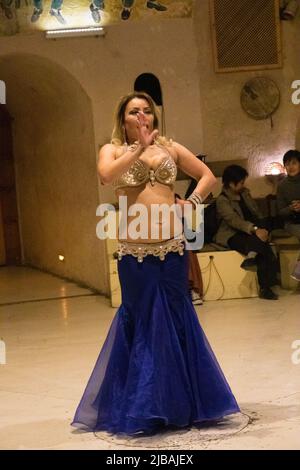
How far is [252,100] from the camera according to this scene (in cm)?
844

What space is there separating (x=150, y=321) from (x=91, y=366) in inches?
63.2

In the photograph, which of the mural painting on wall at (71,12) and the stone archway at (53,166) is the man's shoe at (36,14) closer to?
the mural painting on wall at (71,12)

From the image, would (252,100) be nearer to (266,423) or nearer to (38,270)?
(38,270)

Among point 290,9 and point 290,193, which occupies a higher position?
point 290,9

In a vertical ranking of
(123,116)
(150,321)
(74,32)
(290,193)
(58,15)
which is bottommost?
(150,321)

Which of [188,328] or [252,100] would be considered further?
[252,100]

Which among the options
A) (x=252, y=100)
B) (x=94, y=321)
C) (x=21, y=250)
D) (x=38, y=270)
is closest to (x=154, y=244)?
(x=94, y=321)

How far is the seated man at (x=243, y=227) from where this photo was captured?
25.2 ft

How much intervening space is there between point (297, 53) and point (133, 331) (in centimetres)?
505

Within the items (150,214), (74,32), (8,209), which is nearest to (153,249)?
(150,214)

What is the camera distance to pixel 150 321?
13.7 ft

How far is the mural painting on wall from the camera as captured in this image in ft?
25.9

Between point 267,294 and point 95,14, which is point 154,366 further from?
point 95,14

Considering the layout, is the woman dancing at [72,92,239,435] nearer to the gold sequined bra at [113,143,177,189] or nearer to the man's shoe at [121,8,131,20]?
the gold sequined bra at [113,143,177,189]
